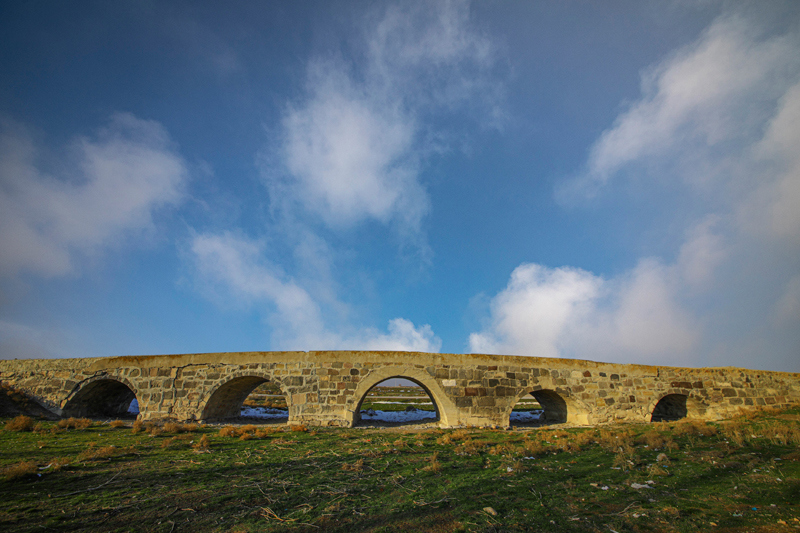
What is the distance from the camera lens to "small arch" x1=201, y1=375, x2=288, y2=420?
1200 centimetres

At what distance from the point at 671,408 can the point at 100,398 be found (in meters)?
24.7

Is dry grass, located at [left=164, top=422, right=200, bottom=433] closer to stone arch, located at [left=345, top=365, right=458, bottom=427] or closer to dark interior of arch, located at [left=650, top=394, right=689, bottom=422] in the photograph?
stone arch, located at [left=345, top=365, right=458, bottom=427]

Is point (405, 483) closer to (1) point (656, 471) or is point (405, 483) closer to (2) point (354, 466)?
(2) point (354, 466)

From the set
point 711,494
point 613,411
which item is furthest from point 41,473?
point 613,411

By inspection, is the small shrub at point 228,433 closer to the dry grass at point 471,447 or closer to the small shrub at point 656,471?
the dry grass at point 471,447

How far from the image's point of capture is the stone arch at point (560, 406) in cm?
1207

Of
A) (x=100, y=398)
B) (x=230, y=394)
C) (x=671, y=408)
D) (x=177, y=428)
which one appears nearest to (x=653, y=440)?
(x=671, y=408)

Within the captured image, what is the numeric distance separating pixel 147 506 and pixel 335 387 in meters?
7.23

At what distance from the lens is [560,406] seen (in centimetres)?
1344

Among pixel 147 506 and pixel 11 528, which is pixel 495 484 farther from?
pixel 11 528

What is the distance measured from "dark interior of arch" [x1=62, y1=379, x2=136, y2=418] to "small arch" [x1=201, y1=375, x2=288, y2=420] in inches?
157

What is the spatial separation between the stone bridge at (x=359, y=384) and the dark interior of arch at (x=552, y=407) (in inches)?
3.3

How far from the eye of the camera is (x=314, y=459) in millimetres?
7230

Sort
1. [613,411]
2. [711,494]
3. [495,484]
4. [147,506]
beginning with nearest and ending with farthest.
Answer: [147,506], [711,494], [495,484], [613,411]
